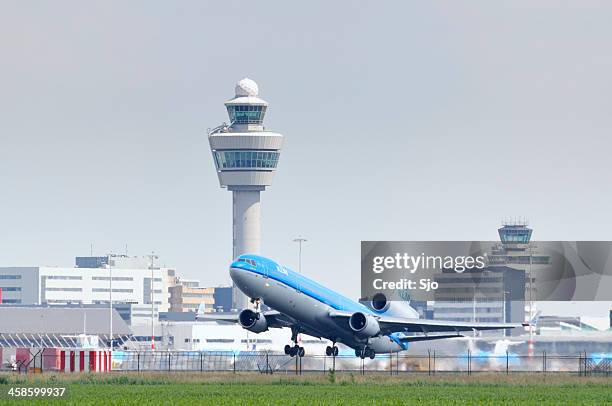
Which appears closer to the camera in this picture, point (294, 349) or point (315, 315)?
point (315, 315)

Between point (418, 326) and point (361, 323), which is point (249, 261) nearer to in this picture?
point (361, 323)

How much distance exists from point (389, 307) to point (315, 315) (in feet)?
47.1

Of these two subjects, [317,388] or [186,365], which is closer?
[317,388]

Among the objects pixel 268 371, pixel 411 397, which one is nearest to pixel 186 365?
pixel 268 371

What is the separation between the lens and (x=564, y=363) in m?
139

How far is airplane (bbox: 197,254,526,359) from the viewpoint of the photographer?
117 meters

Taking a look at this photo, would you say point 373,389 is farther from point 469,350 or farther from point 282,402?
point 469,350

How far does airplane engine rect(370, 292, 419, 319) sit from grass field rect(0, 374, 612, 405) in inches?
396

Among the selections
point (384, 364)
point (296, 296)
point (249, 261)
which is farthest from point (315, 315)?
point (384, 364)

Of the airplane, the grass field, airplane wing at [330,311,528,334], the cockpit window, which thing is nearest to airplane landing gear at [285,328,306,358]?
the airplane

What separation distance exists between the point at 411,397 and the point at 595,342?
226 ft

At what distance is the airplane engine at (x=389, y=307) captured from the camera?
5182 inches

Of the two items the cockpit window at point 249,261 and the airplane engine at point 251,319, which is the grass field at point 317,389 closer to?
the airplane engine at point 251,319

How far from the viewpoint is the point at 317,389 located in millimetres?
106125
